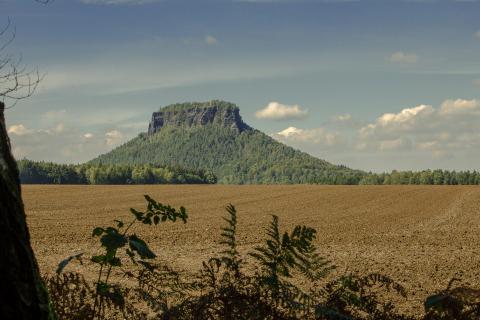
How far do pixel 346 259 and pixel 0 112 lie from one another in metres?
17.5

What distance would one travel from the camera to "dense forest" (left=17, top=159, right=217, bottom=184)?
396ft

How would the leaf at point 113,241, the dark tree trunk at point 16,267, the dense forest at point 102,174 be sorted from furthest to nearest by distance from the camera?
1. the dense forest at point 102,174
2. the leaf at point 113,241
3. the dark tree trunk at point 16,267

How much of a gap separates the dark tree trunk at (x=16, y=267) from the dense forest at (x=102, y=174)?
394ft

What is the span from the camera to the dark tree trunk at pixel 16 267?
156 cm

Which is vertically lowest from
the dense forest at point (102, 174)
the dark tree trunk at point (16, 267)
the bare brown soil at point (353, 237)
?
the bare brown soil at point (353, 237)

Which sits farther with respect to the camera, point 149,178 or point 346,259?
point 149,178

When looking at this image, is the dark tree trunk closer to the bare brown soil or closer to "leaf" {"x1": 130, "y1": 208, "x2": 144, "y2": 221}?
"leaf" {"x1": 130, "y1": 208, "x2": 144, "y2": 221}

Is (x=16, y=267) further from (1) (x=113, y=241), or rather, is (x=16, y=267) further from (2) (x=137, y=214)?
(2) (x=137, y=214)

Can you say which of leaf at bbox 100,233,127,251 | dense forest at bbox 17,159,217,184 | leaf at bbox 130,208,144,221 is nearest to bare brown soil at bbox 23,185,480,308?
leaf at bbox 130,208,144,221

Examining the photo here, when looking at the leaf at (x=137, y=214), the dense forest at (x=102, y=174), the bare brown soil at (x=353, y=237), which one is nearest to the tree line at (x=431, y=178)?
the dense forest at (x=102, y=174)

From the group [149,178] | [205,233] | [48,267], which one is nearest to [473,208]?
[205,233]

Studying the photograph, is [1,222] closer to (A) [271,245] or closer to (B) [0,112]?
(B) [0,112]

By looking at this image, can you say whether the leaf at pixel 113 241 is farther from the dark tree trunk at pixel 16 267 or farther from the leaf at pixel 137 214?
the dark tree trunk at pixel 16 267

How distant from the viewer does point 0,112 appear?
6.83 ft
